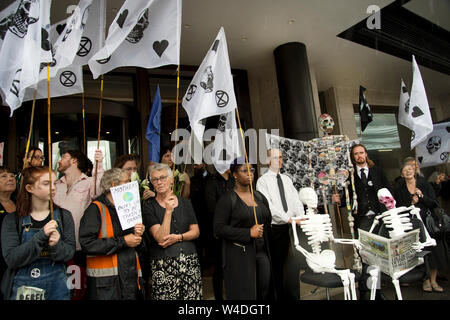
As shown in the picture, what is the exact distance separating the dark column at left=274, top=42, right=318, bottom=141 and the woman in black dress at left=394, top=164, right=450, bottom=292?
7.06 ft

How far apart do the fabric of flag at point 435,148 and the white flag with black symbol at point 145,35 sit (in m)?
4.69

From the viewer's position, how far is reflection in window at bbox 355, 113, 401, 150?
8.95 m

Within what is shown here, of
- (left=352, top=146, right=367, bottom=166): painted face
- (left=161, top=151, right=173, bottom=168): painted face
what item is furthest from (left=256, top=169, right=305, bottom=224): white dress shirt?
(left=161, top=151, right=173, bottom=168): painted face

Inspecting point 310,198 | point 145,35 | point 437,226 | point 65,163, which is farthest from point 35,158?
point 437,226

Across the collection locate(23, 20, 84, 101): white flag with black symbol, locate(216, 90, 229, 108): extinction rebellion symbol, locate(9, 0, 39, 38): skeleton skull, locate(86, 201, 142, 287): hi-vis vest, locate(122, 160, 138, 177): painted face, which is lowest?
locate(86, 201, 142, 287): hi-vis vest

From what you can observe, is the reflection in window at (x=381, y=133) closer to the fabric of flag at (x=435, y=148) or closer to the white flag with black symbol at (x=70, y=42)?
the fabric of flag at (x=435, y=148)

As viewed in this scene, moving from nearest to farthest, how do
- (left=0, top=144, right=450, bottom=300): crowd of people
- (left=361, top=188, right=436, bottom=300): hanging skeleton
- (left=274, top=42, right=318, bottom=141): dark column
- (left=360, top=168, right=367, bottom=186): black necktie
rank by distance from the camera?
(left=0, top=144, right=450, bottom=300): crowd of people, (left=361, top=188, right=436, bottom=300): hanging skeleton, (left=360, top=168, right=367, bottom=186): black necktie, (left=274, top=42, right=318, bottom=141): dark column

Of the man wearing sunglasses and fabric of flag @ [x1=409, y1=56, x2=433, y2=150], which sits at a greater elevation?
fabric of flag @ [x1=409, y1=56, x2=433, y2=150]

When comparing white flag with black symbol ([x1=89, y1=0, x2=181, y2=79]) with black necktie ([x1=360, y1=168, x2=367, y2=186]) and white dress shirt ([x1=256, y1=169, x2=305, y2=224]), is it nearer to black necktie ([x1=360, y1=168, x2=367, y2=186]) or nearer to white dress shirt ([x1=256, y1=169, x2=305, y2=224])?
white dress shirt ([x1=256, y1=169, x2=305, y2=224])

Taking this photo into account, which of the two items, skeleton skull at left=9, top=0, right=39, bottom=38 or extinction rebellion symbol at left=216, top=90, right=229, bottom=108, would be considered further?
extinction rebellion symbol at left=216, top=90, right=229, bottom=108

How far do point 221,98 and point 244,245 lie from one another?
1412mm

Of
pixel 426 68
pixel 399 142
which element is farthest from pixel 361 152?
pixel 399 142

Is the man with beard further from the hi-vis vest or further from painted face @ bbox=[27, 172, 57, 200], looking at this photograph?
painted face @ bbox=[27, 172, 57, 200]

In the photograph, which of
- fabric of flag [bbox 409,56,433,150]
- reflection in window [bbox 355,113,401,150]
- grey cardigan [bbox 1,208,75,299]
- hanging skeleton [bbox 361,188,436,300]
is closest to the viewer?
grey cardigan [bbox 1,208,75,299]
